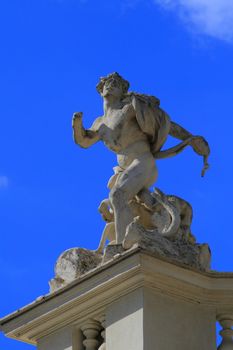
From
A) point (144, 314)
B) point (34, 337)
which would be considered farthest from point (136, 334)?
point (34, 337)

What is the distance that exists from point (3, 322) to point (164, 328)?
2.11 metres

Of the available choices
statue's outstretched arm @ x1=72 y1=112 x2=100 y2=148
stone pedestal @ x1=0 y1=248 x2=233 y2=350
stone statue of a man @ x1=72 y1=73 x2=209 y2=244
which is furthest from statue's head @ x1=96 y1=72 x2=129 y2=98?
stone pedestal @ x1=0 y1=248 x2=233 y2=350

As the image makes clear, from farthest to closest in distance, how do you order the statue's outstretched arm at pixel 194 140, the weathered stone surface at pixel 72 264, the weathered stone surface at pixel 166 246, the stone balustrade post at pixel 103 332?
the statue's outstretched arm at pixel 194 140 < the weathered stone surface at pixel 72 264 < the stone balustrade post at pixel 103 332 < the weathered stone surface at pixel 166 246

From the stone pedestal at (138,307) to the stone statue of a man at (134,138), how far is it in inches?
48.7

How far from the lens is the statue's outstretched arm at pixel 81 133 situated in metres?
20.3

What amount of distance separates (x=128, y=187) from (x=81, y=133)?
1222 mm

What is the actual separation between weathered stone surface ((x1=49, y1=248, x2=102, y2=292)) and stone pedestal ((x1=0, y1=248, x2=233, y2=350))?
31cm

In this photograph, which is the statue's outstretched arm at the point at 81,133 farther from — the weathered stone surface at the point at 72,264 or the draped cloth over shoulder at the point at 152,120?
the weathered stone surface at the point at 72,264

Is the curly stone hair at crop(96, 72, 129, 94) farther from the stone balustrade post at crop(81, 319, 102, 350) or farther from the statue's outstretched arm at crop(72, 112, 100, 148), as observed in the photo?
the stone balustrade post at crop(81, 319, 102, 350)

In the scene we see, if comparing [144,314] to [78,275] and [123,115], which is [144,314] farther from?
[123,115]

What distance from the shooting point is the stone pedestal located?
18.2m

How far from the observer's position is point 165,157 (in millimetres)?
19922

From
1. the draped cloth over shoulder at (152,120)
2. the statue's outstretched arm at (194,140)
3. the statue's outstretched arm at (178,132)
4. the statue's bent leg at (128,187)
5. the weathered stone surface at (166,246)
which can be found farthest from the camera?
the statue's outstretched arm at (178,132)

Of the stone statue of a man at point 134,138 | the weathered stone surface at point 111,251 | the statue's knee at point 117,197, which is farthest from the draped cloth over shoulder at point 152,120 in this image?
the weathered stone surface at point 111,251
